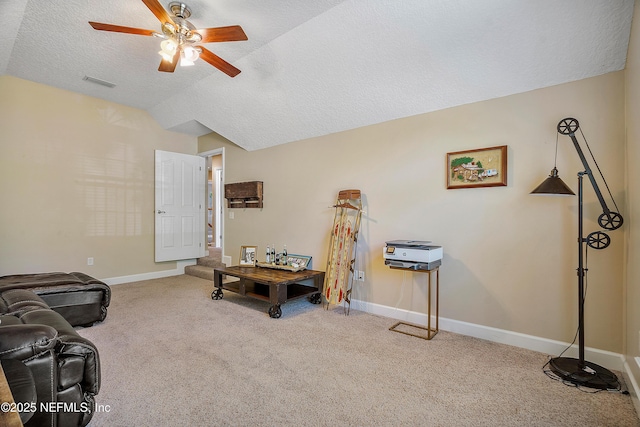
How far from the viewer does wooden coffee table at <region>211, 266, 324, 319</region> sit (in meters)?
3.21

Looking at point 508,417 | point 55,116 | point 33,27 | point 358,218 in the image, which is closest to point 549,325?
point 508,417

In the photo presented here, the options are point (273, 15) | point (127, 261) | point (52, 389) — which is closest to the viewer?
point (52, 389)

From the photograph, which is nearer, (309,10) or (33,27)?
(309,10)

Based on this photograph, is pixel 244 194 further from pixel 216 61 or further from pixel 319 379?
pixel 319 379

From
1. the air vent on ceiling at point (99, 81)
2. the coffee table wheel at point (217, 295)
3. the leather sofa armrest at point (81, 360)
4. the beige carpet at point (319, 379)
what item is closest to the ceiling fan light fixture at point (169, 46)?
the leather sofa armrest at point (81, 360)

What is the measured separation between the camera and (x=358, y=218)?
3.53m

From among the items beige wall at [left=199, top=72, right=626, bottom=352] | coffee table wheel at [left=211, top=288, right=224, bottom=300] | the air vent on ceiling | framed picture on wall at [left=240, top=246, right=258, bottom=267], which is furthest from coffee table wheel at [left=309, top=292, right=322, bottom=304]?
the air vent on ceiling

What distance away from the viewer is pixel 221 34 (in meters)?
2.26

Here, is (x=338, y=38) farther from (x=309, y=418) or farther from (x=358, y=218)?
(x=309, y=418)

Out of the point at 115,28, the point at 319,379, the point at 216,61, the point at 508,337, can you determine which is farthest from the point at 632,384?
the point at 115,28

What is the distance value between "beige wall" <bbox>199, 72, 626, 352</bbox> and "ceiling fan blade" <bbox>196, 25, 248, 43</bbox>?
5.71 ft

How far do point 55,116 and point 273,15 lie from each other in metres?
3.64

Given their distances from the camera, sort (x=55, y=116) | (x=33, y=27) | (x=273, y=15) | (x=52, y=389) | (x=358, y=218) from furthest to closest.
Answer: (x=55, y=116)
(x=358, y=218)
(x=33, y=27)
(x=273, y=15)
(x=52, y=389)

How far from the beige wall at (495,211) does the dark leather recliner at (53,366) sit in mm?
2607
